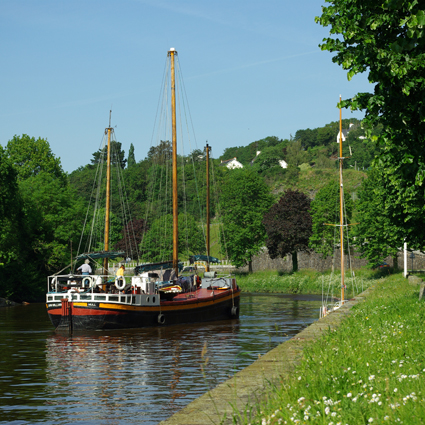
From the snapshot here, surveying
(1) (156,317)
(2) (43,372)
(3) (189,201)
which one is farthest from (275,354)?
(3) (189,201)

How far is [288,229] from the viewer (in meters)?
71.9

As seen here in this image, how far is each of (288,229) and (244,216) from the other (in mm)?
8889

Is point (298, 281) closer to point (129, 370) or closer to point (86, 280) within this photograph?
point (86, 280)

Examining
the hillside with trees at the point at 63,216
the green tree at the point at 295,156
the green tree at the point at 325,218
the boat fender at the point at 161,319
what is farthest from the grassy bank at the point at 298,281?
the green tree at the point at 295,156

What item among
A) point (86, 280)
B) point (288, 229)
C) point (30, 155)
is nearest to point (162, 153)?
point (30, 155)

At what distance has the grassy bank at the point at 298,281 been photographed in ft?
193

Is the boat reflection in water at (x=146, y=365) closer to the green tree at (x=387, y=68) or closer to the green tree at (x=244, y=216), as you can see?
the green tree at (x=387, y=68)

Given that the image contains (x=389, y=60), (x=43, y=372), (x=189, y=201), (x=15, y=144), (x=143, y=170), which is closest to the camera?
(x=389, y=60)

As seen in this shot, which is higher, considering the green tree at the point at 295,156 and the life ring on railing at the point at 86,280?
the green tree at the point at 295,156

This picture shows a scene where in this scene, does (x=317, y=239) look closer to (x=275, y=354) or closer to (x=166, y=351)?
(x=166, y=351)

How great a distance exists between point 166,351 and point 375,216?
41336mm

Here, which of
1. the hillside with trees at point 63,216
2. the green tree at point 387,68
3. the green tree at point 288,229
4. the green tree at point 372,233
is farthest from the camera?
the green tree at point 288,229

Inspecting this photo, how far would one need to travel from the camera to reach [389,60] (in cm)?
1148

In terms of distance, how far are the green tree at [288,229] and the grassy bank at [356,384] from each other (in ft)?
195
